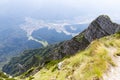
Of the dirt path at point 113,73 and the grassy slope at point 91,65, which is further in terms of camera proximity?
the dirt path at point 113,73

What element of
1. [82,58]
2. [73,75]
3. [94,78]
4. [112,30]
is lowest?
[94,78]

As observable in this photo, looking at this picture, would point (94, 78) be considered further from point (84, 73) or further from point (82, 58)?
point (82, 58)

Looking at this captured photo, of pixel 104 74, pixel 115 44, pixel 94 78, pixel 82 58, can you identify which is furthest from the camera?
pixel 115 44

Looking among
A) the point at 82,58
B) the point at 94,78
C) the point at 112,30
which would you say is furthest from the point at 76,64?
the point at 112,30

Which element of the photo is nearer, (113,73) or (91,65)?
(91,65)

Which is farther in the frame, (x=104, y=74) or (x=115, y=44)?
(x=115, y=44)

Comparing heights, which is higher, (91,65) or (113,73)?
(91,65)

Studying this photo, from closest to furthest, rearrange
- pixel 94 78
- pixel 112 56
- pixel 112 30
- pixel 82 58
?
pixel 94 78 < pixel 82 58 < pixel 112 56 < pixel 112 30

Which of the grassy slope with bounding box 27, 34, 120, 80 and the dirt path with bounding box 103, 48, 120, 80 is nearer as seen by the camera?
the grassy slope with bounding box 27, 34, 120, 80

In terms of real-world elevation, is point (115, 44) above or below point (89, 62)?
above
